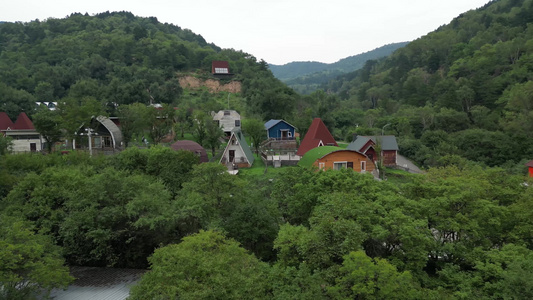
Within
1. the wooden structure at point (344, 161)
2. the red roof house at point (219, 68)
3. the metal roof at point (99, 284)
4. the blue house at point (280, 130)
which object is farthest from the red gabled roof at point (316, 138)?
the red roof house at point (219, 68)

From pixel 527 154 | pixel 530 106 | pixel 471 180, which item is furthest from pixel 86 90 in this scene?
pixel 530 106

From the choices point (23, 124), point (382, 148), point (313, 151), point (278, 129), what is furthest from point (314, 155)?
point (23, 124)

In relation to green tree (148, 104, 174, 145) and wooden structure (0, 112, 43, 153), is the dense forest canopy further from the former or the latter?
wooden structure (0, 112, 43, 153)

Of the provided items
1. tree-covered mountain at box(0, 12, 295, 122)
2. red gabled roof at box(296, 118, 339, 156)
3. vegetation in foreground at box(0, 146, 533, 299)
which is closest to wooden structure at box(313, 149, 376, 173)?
red gabled roof at box(296, 118, 339, 156)

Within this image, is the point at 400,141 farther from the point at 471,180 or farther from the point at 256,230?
the point at 256,230

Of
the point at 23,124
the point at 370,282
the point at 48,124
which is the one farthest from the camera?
the point at 23,124

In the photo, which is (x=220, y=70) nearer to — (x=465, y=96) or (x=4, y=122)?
(x=4, y=122)
